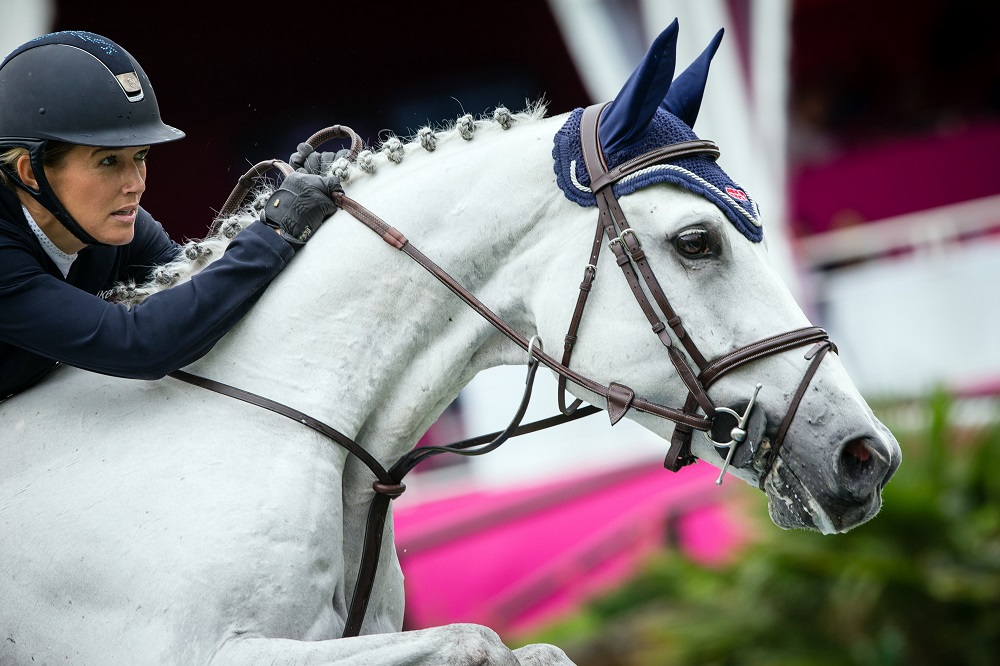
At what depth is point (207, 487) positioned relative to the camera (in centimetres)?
271

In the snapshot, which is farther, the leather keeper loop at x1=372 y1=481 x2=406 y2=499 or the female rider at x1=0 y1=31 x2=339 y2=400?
the leather keeper loop at x1=372 y1=481 x2=406 y2=499

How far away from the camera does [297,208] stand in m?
3.01

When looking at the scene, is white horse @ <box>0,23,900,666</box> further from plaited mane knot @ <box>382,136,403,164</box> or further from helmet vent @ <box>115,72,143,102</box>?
helmet vent @ <box>115,72,143,102</box>

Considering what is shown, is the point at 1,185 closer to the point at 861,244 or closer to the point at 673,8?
the point at 673,8

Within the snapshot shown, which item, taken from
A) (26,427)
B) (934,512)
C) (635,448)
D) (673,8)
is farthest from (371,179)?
(673,8)

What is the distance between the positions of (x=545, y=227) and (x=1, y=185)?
154cm

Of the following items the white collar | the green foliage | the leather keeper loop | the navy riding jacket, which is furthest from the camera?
the green foliage

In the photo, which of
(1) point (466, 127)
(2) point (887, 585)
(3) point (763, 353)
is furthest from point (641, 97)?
(2) point (887, 585)

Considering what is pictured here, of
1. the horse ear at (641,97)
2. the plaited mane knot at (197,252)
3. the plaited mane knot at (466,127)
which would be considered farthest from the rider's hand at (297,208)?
the horse ear at (641,97)

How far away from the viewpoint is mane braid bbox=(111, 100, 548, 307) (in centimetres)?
311

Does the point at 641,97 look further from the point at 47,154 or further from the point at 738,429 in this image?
the point at 47,154

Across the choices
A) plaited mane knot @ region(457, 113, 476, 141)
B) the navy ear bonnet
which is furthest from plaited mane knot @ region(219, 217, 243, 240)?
the navy ear bonnet

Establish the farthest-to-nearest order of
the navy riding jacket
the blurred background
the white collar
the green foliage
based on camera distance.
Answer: the blurred background < the green foliage < the white collar < the navy riding jacket

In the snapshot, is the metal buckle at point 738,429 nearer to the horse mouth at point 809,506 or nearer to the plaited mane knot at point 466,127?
the horse mouth at point 809,506
